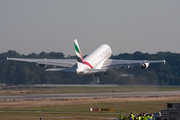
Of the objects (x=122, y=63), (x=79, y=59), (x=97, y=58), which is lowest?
(x=79, y=59)

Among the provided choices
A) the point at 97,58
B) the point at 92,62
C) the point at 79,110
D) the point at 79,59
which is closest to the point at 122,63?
the point at 97,58

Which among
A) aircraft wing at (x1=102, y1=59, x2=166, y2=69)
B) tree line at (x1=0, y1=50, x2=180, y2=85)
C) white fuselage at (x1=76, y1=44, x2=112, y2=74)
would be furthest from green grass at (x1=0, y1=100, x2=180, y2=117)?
tree line at (x1=0, y1=50, x2=180, y2=85)

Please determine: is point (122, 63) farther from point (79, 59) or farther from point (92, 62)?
point (79, 59)

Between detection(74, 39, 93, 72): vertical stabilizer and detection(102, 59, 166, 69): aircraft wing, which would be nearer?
detection(74, 39, 93, 72): vertical stabilizer

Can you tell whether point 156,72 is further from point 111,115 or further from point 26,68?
point 111,115

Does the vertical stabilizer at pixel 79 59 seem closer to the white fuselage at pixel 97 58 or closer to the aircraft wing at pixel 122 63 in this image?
the white fuselage at pixel 97 58

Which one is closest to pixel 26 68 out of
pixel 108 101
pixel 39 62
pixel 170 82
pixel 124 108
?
pixel 39 62

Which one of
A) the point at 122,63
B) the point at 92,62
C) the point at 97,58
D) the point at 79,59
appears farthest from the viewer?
the point at 122,63

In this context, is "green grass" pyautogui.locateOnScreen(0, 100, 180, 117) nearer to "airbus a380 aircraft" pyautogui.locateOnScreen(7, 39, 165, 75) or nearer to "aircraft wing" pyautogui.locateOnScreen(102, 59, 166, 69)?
"airbus a380 aircraft" pyautogui.locateOnScreen(7, 39, 165, 75)
